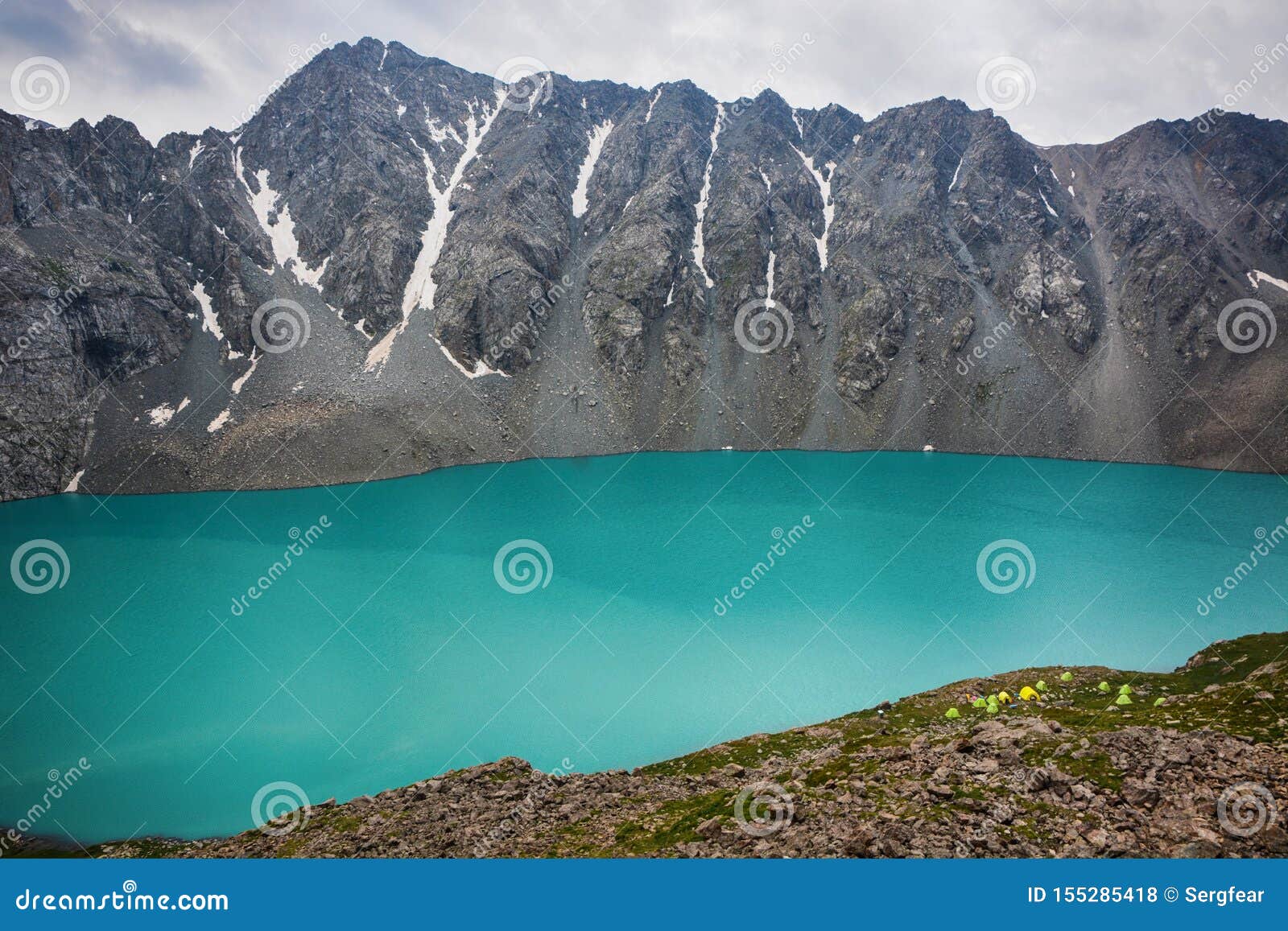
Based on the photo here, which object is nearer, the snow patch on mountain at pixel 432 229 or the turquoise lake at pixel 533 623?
the turquoise lake at pixel 533 623

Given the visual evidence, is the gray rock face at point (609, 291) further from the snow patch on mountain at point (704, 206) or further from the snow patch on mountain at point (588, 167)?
the snow patch on mountain at point (588, 167)

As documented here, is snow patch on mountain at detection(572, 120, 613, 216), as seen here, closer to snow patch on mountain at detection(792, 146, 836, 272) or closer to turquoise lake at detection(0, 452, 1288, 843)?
snow patch on mountain at detection(792, 146, 836, 272)

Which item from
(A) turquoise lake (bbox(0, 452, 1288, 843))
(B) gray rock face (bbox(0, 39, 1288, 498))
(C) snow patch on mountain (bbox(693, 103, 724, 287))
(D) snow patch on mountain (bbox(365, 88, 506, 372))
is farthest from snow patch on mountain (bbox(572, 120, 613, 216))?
(A) turquoise lake (bbox(0, 452, 1288, 843))

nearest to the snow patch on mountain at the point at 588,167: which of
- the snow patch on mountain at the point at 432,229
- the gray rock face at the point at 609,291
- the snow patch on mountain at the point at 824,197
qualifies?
the gray rock face at the point at 609,291

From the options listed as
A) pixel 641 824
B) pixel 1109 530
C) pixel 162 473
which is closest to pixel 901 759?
pixel 641 824

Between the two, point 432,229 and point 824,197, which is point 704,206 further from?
point 432,229

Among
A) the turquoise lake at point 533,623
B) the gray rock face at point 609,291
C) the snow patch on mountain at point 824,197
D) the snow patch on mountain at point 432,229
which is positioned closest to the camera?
the turquoise lake at point 533,623

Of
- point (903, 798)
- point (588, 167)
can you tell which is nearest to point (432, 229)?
point (588, 167)

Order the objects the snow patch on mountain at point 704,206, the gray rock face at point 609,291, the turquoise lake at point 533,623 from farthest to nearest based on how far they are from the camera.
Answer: the snow patch on mountain at point 704,206, the gray rock face at point 609,291, the turquoise lake at point 533,623
